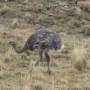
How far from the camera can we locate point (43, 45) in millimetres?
11250

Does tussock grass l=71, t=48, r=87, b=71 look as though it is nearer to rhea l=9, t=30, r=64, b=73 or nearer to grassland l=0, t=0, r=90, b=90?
grassland l=0, t=0, r=90, b=90

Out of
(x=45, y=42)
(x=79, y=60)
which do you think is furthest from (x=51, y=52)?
(x=45, y=42)

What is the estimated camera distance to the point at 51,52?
1444 cm

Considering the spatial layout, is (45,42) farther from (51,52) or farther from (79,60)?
(51,52)

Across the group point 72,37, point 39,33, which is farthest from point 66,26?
point 39,33

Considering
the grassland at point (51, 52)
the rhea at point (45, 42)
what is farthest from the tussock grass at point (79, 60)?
the rhea at point (45, 42)

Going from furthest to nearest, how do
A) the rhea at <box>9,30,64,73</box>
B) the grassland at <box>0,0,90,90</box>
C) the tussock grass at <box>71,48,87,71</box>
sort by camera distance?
1. the tussock grass at <box>71,48,87,71</box>
2. the rhea at <box>9,30,64,73</box>
3. the grassland at <box>0,0,90,90</box>

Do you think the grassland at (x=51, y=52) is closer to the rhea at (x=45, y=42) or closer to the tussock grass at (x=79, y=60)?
the tussock grass at (x=79, y=60)

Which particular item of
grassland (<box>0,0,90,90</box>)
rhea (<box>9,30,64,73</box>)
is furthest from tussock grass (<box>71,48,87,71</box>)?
rhea (<box>9,30,64,73</box>)

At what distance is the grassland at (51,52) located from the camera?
34.3 feet

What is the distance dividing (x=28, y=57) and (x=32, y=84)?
3.34 metres

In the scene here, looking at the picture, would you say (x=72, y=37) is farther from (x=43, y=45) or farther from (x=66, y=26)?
(x=43, y=45)

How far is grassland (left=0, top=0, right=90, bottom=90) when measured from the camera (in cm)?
1045

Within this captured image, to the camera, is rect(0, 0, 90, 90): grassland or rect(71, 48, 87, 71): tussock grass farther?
rect(71, 48, 87, 71): tussock grass
